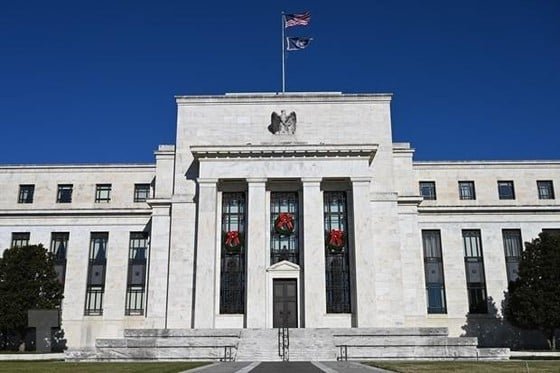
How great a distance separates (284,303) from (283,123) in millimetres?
13924

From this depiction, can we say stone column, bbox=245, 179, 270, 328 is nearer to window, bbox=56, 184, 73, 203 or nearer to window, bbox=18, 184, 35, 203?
window, bbox=56, 184, 73, 203

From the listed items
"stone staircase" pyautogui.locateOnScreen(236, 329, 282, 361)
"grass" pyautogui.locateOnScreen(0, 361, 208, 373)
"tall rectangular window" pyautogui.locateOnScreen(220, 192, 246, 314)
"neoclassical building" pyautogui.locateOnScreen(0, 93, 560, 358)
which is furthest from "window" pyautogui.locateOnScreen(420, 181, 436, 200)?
"grass" pyautogui.locateOnScreen(0, 361, 208, 373)

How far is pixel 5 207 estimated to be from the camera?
49.8 m

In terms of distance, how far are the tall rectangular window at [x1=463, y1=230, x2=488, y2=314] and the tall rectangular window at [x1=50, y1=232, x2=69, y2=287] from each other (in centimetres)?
3290

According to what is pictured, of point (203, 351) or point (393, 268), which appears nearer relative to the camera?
point (203, 351)

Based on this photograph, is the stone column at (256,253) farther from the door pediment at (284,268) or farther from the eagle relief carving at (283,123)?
the eagle relief carving at (283,123)

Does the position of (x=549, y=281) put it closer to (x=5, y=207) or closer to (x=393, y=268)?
(x=393, y=268)

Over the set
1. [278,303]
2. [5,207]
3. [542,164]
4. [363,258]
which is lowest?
[278,303]

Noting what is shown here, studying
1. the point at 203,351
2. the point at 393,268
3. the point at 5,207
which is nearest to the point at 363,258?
the point at 393,268

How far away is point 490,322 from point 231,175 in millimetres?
23392

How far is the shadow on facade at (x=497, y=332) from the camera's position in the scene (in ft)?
149

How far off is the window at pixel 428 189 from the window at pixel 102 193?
26970mm

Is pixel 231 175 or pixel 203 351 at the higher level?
pixel 231 175

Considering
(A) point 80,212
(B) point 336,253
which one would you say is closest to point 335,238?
(B) point 336,253
